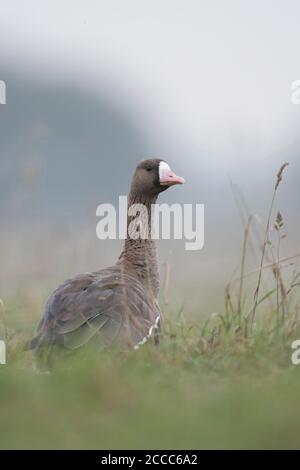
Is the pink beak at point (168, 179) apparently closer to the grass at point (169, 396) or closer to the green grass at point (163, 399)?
the grass at point (169, 396)

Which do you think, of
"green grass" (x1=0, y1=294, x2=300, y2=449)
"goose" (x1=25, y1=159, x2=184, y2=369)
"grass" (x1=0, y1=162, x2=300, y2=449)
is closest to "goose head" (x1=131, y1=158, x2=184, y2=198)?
"goose" (x1=25, y1=159, x2=184, y2=369)

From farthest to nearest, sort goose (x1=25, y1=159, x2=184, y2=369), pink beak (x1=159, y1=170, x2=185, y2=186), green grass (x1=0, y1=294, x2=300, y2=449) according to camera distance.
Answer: pink beak (x1=159, y1=170, x2=185, y2=186) < goose (x1=25, y1=159, x2=184, y2=369) < green grass (x1=0, y1=294, x2=300, y2=449)

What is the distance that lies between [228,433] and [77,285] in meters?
3.06

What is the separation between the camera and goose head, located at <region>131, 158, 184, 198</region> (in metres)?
10.6

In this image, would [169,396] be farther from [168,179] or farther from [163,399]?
[168,179]

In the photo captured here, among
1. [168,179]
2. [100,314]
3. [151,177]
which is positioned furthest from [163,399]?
[151,177]

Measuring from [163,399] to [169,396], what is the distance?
0.31ft

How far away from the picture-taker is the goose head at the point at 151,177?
10.6 metres

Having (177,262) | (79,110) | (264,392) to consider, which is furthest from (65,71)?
(264,392)

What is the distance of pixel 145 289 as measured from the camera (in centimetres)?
976

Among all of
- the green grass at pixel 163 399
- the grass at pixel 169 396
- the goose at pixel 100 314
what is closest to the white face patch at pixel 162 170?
the goose at pixel 100 314

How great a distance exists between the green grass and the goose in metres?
0.31

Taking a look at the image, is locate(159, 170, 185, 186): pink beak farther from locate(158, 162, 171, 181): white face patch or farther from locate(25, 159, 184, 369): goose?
locate(25, 159, 184, 369): goose

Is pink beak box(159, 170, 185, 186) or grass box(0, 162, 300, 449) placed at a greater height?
pink beak box(159, 170, 185, 186)
